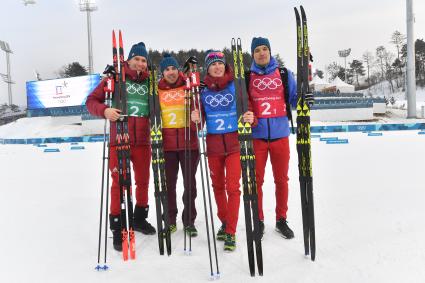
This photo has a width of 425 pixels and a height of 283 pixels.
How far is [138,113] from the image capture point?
3.52 metres

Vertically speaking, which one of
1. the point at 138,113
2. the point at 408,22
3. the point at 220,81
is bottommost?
the point at 138,113

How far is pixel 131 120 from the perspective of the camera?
11.5ft

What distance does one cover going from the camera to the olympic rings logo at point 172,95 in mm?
3520

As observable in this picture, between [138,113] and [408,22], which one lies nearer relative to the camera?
[138,113]

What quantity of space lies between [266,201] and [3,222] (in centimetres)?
343

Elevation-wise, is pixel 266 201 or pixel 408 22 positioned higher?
pixel 408 22

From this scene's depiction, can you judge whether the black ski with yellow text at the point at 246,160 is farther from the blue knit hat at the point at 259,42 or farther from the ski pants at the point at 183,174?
the ski pants at the point at 183,174

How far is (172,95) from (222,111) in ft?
1.92

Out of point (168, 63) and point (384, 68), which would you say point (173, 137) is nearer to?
point (168, 63)

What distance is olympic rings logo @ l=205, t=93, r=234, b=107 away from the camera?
3271mm

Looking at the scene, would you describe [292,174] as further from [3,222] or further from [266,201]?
[3,222]

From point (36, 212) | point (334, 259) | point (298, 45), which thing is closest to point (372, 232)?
point (334, 259)

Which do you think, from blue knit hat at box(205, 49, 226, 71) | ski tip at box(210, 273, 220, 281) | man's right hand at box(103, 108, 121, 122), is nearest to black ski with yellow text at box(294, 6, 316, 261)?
blue knit hat at box(205, 49, 226, 71)

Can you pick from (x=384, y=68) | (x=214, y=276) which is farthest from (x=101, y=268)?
(x=384, y=68)
